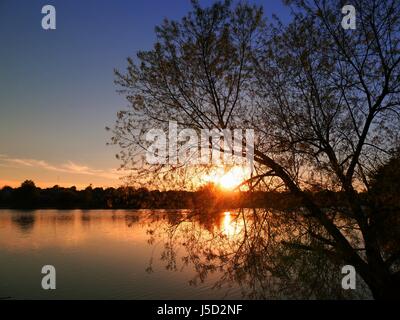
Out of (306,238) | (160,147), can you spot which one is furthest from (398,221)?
(160,147)

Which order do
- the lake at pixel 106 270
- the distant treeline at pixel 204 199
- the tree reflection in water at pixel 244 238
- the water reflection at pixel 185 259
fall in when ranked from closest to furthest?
the distant treeline at pixel 204 199 → the tree reflection in water at pixel 244 238 → the water reflection at pixel 185 259 → the lake at pixel 106 270

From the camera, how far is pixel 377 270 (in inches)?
420

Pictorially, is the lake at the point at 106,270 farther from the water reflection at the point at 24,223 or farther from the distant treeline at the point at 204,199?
the water reflection at the point at 24,223

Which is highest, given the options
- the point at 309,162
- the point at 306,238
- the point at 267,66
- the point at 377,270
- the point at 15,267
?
the point at 267,66

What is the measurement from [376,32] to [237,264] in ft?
23.7

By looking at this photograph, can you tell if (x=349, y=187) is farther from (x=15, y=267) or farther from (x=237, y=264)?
(x=15, y=267)

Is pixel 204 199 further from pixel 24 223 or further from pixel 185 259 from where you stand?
pixel 24 223

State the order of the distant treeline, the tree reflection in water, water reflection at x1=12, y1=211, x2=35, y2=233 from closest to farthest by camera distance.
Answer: the distant treeline < the tree reflection in water < water reflection at x1=12, y1=211, x2=35, y2=233

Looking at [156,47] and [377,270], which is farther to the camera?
[156,47]

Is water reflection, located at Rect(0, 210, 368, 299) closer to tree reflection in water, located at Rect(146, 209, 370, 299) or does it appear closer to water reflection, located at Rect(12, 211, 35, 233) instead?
tree reflection in water, located at Rect(146, 209, 370, 299)

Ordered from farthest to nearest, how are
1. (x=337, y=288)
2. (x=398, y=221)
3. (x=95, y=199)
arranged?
(x=95, y=199)
(x=337, y=288)
(x=398, y=221)

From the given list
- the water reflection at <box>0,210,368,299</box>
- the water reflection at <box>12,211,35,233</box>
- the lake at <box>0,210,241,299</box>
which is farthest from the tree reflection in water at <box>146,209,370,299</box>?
the water reflection at <box>12,211,35,233</box>

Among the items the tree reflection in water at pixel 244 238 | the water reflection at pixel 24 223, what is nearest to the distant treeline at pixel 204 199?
the tree reflection in water at pixel 244 238

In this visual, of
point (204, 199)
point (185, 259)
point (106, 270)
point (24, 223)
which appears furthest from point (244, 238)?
point (24, 223)
